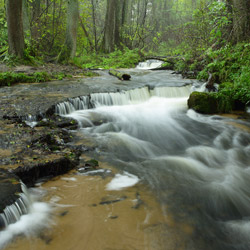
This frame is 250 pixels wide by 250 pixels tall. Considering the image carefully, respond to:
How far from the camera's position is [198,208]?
113 inches

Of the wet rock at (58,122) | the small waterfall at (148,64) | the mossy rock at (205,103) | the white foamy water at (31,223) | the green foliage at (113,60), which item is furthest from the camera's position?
the small waterfall at (148,64)

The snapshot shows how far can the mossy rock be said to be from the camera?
23.1ft

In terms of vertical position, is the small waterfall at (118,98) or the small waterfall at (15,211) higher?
the small waterfall at (118,98)

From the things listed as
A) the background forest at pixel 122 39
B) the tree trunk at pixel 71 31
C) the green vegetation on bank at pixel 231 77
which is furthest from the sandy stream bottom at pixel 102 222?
the tree trunk at pixel 71 31

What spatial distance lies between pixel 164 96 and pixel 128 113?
2.57 m

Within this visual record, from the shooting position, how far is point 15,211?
229 centimetres

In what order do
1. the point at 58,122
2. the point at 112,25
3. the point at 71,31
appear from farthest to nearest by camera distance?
1. the point at 112,25
2. the point at 71,31
3. the point at 58,122

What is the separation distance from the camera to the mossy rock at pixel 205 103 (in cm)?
704

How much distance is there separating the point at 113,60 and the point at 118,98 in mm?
10221

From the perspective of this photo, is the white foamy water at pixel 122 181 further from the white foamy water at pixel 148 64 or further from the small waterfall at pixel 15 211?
→ the white foamy water at pixel 148 64

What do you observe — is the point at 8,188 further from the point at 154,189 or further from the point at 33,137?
the point at 154,189

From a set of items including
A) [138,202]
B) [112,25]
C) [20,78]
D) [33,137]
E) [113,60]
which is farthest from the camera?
[112,25]

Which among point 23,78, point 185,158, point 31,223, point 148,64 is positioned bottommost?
point 185,158

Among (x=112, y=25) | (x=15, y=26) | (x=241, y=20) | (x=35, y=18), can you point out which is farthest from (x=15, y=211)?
(x=112, y=25)
